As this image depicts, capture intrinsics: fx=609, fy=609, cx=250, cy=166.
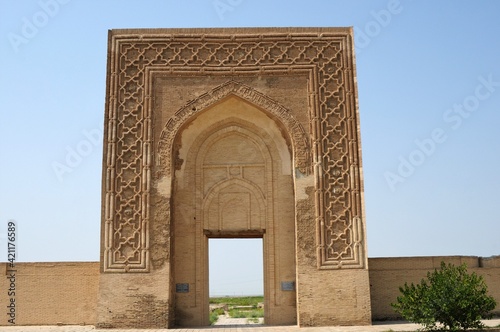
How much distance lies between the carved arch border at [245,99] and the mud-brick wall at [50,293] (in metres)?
2.59

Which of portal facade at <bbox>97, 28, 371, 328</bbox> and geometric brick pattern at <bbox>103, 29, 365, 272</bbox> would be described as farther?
geometric brick pattern at <bbox>103, 29, 365, 272</bbox>

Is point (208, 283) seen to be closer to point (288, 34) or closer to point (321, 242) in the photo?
point (321, 242)

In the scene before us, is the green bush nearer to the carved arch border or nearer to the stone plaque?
the carved arch border

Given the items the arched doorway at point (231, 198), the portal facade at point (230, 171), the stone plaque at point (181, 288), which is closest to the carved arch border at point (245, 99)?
the portal facade at point (230, 171)

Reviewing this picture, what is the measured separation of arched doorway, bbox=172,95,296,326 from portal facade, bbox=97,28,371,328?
20 mm

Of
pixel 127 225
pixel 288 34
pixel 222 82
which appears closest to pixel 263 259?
pixel 127 225

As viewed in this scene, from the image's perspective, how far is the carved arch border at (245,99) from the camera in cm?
1128

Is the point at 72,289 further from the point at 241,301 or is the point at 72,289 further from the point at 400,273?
the point at 241,301

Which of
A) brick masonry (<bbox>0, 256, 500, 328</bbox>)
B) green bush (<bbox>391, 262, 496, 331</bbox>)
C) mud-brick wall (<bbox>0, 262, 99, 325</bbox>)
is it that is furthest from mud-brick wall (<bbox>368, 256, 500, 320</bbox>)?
mud-brick wall (<bbox>0, 262, 99, 325</bbox>)

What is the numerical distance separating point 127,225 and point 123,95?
2.46 meters

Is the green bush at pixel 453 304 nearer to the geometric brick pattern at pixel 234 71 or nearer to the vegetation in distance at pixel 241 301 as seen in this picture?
the geometric brick pattern at pixel 234 71

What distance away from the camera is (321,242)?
10.9 m

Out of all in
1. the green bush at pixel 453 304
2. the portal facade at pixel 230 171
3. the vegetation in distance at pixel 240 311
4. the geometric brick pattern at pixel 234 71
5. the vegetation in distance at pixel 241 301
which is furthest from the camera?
the vegetation in distance at pixel 241 301

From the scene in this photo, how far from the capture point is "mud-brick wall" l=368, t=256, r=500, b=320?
11488mm
